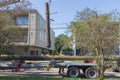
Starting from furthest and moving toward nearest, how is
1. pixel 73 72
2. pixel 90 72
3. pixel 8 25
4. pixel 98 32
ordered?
pixel 73 72, pixel 90 72, pixel 8 25, pixel 98 32

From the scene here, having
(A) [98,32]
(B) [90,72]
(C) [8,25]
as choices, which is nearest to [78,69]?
(B) [90,72]

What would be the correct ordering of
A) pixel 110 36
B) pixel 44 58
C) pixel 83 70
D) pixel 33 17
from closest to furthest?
pixel 110 36
pixel 83 70
pixel 44 58
pixel 33 17

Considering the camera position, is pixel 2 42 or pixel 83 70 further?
pixel 83 70

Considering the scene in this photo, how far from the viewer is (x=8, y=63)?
2648 cm

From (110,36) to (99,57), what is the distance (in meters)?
1.20

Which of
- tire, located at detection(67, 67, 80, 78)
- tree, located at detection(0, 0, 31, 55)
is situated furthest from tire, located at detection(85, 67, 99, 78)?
tree, located at detection(0, 0, 31, 55)

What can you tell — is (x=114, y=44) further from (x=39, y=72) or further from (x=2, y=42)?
(x=39, y=72)

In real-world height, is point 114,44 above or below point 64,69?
above

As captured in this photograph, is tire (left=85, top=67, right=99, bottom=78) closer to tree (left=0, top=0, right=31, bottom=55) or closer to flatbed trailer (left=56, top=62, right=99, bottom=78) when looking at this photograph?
flatbed trailer (left=56, top=62, right=99, bottom=78)

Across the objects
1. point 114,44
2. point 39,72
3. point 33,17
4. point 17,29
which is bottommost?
point 39,72

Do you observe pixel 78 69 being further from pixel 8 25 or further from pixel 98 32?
pixel 98 32

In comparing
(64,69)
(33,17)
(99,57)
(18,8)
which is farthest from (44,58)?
(33,17)

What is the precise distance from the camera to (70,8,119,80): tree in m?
14.2

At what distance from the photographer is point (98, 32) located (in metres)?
14.2
